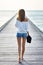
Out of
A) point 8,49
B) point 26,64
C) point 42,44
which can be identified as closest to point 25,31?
point 26,64

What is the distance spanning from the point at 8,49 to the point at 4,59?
195 centimetres

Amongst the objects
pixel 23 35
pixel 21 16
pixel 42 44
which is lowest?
pixel 42 44

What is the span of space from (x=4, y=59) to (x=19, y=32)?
3.85ft

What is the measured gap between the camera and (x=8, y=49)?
10703 mm

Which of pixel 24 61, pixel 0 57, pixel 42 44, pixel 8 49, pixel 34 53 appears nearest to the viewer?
pixel 24 61

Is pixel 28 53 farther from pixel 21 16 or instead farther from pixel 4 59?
pixel 21 16

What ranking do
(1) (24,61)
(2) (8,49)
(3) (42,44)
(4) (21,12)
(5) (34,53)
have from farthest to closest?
(3) (42,44) → (2) (8,49) → (5) (34,53) → (1) (24,61) → (4) (21,12)

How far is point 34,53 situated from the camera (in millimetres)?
9828

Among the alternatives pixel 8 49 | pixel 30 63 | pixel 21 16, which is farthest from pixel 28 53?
pixel 21 16

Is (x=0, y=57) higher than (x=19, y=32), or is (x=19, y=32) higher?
(x=19, y=32)

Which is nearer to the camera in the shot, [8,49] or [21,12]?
[21,12]

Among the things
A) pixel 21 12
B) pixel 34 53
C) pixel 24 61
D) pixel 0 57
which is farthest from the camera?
pixel 34 53

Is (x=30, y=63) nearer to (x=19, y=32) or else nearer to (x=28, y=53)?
(x=19, y=32)

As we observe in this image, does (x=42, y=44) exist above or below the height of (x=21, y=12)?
below
